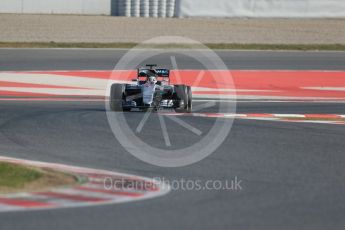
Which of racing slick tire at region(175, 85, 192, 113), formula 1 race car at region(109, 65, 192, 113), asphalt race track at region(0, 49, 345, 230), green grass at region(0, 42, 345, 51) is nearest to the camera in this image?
asphalt race track at region(0, 49, 345, 230)

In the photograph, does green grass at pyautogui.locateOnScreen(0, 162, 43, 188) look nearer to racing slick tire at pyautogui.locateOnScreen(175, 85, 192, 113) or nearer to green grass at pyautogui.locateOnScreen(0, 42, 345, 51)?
racing slick tire at pyautogui.locateOnScreen(175, 85, 192, 113)

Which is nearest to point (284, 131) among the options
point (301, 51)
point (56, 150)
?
point (56, 150)

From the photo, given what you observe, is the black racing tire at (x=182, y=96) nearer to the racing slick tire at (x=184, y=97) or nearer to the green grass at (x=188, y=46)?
the racing slick tire at (x=184, y=97)

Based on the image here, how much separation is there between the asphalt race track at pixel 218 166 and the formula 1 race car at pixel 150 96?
1.50 ft

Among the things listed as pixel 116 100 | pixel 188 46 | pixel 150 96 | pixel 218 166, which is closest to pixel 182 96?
pixel 150 96

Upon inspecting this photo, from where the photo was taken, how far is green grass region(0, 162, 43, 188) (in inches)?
369

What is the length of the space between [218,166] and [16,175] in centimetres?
226

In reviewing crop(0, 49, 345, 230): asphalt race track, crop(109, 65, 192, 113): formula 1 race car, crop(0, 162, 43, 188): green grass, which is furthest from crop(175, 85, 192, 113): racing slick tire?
crop(0, 162, 43, 188): green grass

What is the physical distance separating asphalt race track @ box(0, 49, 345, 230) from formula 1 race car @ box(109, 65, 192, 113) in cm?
46

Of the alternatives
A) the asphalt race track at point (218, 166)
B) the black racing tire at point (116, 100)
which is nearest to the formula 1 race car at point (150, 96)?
the black racing tire at point (116, 100)

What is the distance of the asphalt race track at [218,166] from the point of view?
26.0 ft

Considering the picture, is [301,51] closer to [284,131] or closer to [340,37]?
[340,37]

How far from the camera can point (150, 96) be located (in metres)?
16.0

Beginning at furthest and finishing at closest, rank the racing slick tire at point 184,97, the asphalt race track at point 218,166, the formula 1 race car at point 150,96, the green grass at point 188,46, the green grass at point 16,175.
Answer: the green grass at point 188,46 → the racing slick tire at point 184,97 → the formula 1 race car at point 150,96 → the green grass at point 16,175 → the asphalt race track at point 218,166
